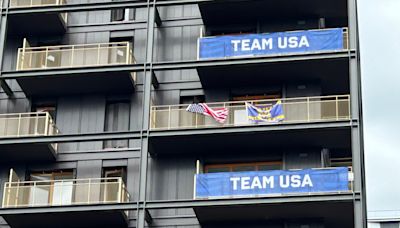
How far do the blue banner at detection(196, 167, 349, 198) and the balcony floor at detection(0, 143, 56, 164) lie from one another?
6878 millimetres

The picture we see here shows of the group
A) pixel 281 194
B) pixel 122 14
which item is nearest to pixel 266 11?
pixel 122 14

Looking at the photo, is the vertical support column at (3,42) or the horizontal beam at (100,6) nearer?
the horizontal beam at (100,6)

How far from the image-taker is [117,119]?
142ft

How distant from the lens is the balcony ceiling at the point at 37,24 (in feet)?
145

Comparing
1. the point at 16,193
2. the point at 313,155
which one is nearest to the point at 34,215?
the point at 16,193

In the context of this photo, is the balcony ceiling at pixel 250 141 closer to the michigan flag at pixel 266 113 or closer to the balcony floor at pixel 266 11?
the michigan flag at pixel 266 113

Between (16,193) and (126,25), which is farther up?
(126,25)

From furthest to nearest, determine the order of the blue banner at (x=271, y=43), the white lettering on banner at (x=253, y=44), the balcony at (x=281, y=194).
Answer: the white lettering on banner at (x=253, y=44) < the blue banner at (x=271, y=43) < the balcony at (x=281, y=194)

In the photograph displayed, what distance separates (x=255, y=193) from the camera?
38938 mm

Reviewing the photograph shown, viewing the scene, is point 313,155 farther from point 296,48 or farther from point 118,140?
point 118,140

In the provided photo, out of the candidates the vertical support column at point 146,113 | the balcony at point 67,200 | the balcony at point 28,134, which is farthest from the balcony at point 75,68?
the balcony at point 67,200

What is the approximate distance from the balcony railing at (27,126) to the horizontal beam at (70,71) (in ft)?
5.60

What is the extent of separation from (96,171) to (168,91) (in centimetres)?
472

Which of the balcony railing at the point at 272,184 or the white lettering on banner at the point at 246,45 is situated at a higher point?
the white lettering on banner at the point at 246,45
